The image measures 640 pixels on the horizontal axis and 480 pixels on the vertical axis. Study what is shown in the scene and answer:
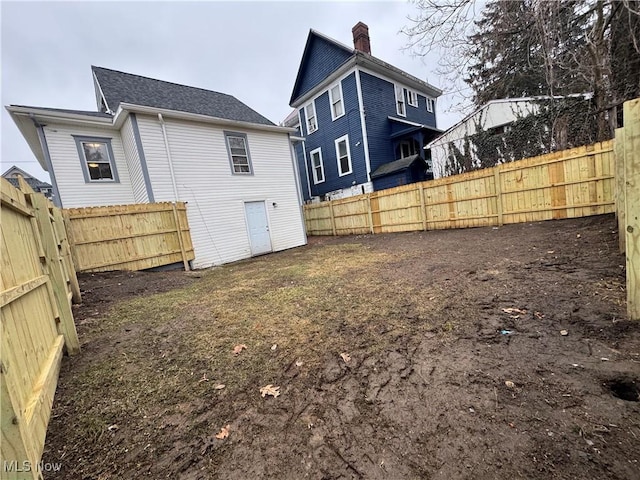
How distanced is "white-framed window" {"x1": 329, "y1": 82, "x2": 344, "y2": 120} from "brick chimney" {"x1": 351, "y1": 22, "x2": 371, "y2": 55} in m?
2.67

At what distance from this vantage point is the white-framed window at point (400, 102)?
51.6ft

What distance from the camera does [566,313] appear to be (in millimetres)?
2637

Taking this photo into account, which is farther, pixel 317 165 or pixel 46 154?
pixel 317 165

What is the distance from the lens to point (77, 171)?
8.29 meters

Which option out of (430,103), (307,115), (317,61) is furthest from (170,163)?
(430,103)

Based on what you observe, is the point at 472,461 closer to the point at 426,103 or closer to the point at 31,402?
the point at 31,402

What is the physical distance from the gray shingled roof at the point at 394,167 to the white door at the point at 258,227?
22.2 feet

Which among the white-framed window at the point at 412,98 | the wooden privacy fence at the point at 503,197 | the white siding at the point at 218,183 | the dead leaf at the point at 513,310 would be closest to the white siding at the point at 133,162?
the white siding at the point at 218,183

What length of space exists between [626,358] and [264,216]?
396 inches

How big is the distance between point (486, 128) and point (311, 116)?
32.4 ft

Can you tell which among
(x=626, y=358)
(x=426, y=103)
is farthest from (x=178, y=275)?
(x=426, y=103)

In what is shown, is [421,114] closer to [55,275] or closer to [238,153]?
[238,153]

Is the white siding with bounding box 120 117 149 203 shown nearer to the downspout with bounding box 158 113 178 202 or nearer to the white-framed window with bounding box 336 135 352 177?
the downspout with bounding box 158 113 178 202

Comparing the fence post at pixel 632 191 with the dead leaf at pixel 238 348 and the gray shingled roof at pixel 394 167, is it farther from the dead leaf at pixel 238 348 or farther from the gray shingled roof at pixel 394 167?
the gray shingled roof at pixel 394 167
